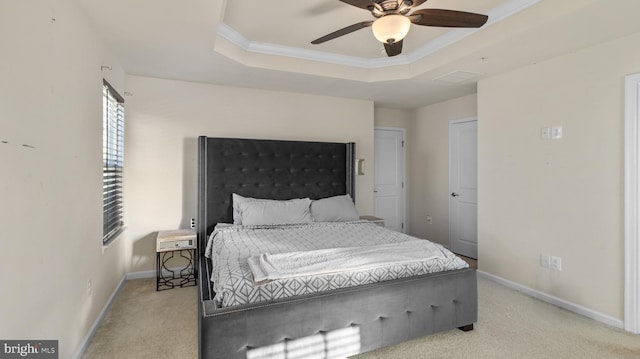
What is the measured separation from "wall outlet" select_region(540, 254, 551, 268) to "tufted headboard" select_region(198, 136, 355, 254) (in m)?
2.23

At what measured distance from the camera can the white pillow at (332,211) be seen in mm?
3922

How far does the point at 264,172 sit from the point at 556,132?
3143 millimetres

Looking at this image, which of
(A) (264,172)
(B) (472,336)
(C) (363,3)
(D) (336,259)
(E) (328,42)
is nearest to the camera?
(C) (363,3)

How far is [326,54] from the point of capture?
11.9ft

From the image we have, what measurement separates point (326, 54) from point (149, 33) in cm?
179

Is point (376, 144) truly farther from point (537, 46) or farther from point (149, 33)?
point (149, 33)

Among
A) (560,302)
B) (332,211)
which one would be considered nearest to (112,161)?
(332,211)

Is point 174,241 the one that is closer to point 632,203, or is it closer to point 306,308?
point 306,308

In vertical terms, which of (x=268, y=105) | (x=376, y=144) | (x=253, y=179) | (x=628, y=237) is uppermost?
(x=268, y=105)

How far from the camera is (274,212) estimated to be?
3.67m

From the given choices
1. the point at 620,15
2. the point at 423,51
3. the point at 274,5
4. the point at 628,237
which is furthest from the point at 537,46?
the point at 274,5

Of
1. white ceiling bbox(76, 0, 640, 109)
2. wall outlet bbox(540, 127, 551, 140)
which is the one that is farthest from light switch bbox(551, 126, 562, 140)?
white ceiling bbox(76, 0, 640, 109)

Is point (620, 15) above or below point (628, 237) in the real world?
above

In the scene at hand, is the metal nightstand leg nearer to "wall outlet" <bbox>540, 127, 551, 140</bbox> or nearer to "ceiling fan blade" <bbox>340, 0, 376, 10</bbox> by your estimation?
"ceiling fan blade" <bbox>340, 0, 376, 10</bbox>
